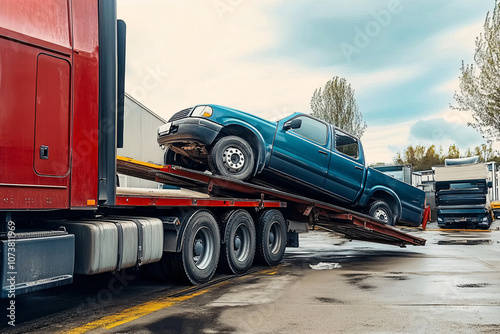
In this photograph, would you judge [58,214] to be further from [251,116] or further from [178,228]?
[251,116]

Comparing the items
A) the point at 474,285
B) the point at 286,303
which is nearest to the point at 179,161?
the point at 286,303

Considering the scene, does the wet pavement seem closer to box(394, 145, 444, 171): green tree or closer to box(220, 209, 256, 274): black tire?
box(220, 209, 256, 274): black tire

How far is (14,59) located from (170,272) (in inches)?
132

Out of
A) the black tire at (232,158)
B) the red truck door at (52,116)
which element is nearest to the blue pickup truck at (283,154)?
the black tire at (232,158)

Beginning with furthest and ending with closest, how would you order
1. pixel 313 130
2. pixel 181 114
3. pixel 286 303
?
pixel 313 130 < pixel 181 114 < pixel 286 303

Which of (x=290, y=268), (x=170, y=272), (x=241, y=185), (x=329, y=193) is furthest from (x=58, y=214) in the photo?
(x=329, y=193)

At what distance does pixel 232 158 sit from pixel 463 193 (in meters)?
16.9

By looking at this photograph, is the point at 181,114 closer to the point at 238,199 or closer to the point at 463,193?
the point at 238,199

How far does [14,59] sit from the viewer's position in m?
4.20

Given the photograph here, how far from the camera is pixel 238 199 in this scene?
7.69 metres

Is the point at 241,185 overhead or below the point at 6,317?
overhead

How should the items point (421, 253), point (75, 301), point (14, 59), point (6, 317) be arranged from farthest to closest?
1. point (421, 253)
2. point (75, 301)
3. point (6, 317)
4. point (14, 59)

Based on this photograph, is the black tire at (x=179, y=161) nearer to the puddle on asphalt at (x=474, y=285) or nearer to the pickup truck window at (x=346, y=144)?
the pickup truck window at (x=346, y=144)

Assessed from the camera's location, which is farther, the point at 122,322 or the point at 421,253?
the point at 421,253
